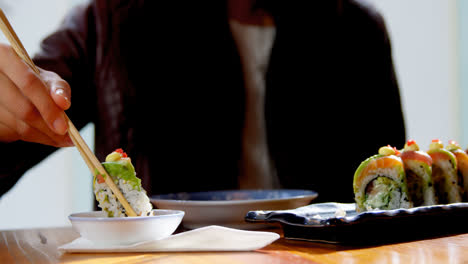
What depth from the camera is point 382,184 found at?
1006mm

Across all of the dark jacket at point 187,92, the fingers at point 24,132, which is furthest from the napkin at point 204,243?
the dark jacket at point 187,92

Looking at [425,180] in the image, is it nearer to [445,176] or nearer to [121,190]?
[445,176]

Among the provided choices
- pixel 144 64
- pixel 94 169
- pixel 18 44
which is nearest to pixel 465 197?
pixel 94 169

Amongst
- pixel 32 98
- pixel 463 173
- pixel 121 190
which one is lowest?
pixel 463 173

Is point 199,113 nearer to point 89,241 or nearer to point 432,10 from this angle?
point 89,241

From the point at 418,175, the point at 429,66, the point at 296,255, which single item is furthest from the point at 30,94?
the point at 429,66

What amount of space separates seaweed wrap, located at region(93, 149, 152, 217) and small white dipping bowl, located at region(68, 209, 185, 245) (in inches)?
2.0

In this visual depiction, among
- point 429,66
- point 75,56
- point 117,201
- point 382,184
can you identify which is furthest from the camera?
point 429,66

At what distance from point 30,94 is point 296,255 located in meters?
0.55

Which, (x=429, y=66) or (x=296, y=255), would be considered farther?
(x=429, y=66)

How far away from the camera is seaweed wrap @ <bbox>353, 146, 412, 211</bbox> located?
1.00m

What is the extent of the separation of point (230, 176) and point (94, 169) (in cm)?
132

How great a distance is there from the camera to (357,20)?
8.04ft

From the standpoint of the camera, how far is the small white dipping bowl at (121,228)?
0.71 m
